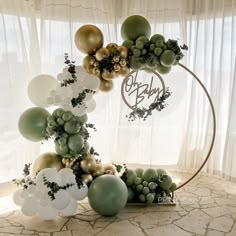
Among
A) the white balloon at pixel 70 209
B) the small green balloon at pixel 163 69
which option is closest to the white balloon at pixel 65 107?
the white balloon at pixel 70 209

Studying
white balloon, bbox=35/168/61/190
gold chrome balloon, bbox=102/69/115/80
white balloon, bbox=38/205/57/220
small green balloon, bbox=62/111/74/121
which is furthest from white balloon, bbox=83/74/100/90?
white balloon, bbox=38/205/57/220

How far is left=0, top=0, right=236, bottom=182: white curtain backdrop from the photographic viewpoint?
106 inches

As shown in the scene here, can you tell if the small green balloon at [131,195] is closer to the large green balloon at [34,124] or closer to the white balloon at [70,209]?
the white balloon at [70,209]

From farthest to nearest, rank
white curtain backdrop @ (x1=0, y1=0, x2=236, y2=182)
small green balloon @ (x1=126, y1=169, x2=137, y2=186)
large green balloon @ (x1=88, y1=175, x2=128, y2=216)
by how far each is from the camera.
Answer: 1. white curtain backdrop @ (x1=0, y1=0, x2=236, y2=182)
2. small green balloon @ (x1=126, y1=169, x2=137, y2=186)
3. large green balloon @ (x1=88, y1=175, x2=128, y2=216)

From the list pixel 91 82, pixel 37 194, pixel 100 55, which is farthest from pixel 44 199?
pixel 100 55

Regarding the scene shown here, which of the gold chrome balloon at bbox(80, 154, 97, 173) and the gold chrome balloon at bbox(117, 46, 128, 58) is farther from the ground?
the gold chrome balloon at bbox(117, 46, 128, 58)

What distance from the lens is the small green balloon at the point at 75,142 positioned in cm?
199

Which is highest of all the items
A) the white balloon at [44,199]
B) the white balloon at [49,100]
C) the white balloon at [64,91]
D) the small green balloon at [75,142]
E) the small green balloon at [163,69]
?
the small green balloon at [163,69]

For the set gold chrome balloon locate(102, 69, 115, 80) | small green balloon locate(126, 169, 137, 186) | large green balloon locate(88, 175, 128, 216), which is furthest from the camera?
small green balloon locate(126, 169, 137, 186)

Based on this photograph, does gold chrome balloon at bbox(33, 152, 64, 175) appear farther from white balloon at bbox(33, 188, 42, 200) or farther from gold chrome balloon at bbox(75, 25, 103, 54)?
gold chrome balloon at bbox(75, 25, 103, 54)

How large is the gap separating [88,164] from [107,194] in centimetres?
24

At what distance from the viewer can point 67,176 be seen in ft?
6.50

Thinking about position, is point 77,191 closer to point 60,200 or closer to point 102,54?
point 60,200

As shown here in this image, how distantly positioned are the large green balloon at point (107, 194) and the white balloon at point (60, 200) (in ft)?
0.64
